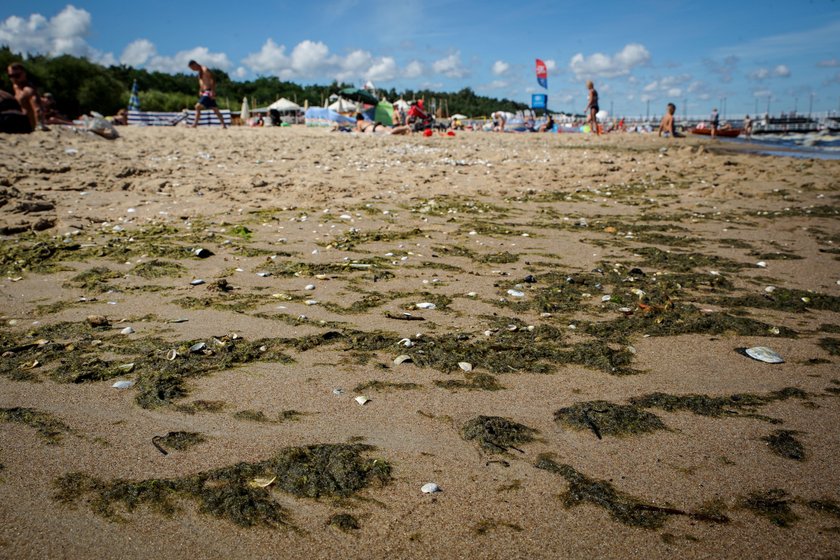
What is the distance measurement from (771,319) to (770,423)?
5.51ft

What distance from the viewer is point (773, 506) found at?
2.02 m

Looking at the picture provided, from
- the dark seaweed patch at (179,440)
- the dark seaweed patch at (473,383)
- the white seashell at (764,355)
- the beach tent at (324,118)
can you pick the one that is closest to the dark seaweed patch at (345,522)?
the dark seaweed patch at (179,440)

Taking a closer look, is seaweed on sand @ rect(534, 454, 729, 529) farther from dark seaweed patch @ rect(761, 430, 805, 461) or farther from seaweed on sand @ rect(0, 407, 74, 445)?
seaweed on sand @ rect(0, 407, 74, 445)

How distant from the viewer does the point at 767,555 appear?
5.86 ft

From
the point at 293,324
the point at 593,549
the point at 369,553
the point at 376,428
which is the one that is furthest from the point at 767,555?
the point at 293,324

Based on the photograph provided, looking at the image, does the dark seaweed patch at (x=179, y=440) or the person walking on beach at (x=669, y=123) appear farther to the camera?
the person walking on beach at (x=669, y=123)

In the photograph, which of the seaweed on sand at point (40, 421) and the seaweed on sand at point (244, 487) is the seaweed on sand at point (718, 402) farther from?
the seaweed on sand at point (40, 421)

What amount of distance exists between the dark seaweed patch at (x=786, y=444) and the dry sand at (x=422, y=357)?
48 millimetres

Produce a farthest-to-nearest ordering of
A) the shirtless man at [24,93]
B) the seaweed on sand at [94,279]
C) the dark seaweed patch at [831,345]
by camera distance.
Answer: the shirtless man at [24,93] → the seaweed on sand at [94,279] → the dark seaweed patch at [831,345]

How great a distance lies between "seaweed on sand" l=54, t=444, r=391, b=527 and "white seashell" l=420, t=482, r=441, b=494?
16 cm

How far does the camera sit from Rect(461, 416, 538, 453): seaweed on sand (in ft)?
7.95

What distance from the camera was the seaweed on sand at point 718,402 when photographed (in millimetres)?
2699

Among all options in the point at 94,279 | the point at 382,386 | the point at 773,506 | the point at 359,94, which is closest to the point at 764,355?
the point at 773,506

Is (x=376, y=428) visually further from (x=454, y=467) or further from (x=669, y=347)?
(x=669, y=347)
